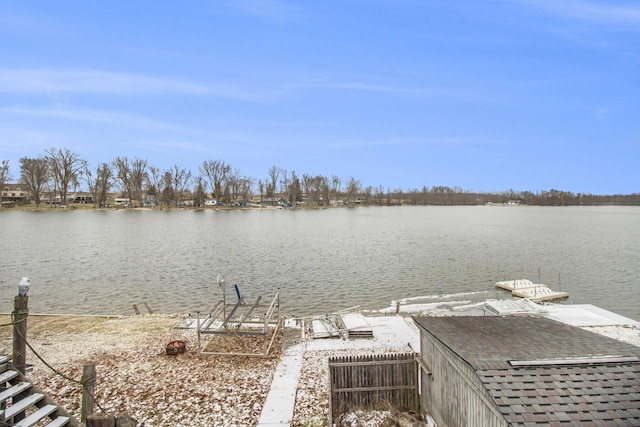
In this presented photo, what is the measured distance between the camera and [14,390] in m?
6.89

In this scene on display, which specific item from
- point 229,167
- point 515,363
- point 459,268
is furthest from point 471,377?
point 229,167

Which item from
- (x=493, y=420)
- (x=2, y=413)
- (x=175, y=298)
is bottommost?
(x=175, y=298)

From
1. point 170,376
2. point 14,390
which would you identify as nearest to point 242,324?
point 170,376

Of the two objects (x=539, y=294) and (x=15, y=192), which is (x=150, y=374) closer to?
(x=539, y=294)

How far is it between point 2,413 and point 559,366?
35.8 feet

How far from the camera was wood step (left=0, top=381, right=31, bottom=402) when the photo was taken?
6.58 metres

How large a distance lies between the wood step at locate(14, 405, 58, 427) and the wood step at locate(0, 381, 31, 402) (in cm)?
49

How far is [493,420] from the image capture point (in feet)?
21.4

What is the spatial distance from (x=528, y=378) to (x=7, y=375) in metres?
9.61

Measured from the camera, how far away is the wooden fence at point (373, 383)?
10.2 metres

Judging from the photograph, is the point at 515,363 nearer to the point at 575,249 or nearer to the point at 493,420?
the point at 493,420

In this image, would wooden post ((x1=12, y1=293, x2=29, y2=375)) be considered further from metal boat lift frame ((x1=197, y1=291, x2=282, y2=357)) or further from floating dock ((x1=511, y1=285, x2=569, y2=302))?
floating dock ((x1=511, y1=285, x2=569, y2=302))

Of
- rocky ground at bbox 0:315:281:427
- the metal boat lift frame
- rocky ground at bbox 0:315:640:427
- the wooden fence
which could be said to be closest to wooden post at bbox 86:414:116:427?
rocky ground at bbox 0:315:640:427

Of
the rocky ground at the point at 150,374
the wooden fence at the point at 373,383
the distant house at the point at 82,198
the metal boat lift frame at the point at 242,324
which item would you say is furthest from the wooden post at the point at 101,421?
the distant house at the point at 82,198
